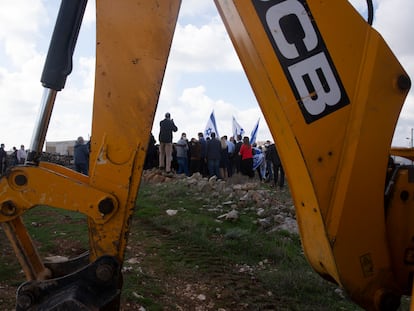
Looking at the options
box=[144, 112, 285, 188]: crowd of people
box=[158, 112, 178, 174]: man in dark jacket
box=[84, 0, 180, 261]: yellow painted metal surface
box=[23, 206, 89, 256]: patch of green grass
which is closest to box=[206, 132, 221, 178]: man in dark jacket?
box=[144, 112, 285, 188]: crowd of people

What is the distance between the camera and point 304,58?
6.08 feet

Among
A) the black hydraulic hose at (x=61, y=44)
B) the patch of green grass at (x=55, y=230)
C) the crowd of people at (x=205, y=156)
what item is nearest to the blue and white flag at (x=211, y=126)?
the crowd of people at (x=205, y=156)

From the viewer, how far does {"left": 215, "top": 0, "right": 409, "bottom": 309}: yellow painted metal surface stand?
6.00ft

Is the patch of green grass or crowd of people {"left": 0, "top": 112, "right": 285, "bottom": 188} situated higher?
crowd of people {"left": 0, "top": 112, "right": 285, "bottom": 188}

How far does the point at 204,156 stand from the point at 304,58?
40.4ft

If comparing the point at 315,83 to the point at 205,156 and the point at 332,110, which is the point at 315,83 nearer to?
the point at 332,110

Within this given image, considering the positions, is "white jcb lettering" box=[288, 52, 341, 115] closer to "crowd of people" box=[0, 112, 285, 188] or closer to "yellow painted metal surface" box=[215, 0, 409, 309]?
"yellow painted metal surface" box=[215, 0, 409, 309]

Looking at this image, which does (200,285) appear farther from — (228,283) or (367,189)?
(367,189)

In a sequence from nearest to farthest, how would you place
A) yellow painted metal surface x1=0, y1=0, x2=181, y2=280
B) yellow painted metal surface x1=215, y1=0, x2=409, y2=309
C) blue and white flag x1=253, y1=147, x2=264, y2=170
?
1. yellow painted metal surface x1=215, y1=0, x2=409, y2=309
2. yellow painted metal surface x1=0, y1=0, x2=181, y2=280
3. blue and white flag x1=253, y1=147, x2=264, y2=170

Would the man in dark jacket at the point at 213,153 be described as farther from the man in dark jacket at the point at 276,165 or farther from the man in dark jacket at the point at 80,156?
the man in dark jacket at the point at 80,156

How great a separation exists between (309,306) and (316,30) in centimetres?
287

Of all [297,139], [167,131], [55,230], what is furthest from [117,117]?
[167,131]

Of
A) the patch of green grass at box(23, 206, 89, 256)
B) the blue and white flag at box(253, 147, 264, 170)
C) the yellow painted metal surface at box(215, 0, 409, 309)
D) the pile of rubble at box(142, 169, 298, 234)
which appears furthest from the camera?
the blue and white flag at box(253, 147, 264, 170)

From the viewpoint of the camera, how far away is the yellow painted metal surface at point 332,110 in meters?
1.83
